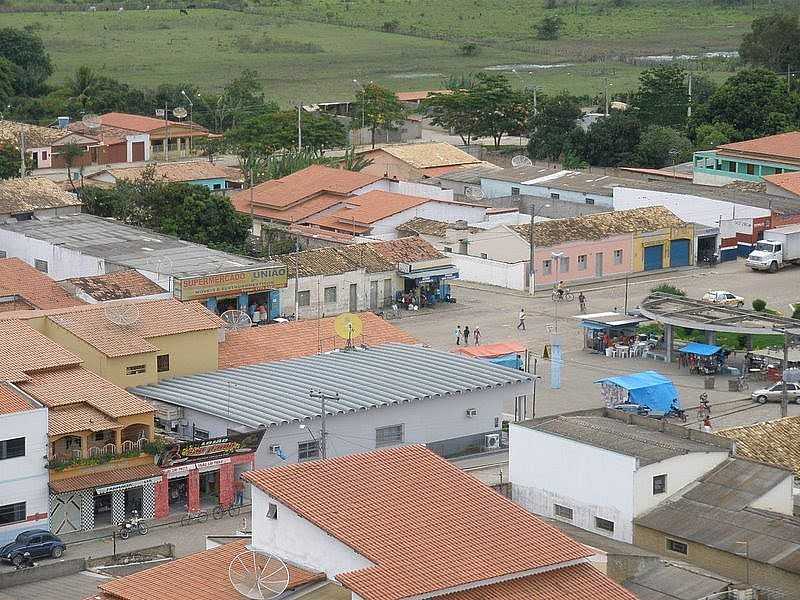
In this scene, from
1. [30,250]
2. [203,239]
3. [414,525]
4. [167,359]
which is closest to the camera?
[414,525]

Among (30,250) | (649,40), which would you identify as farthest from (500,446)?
(649,40)

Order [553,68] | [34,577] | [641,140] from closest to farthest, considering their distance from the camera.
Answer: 1. [34,577]
2. [641,140]
3. [553,68]

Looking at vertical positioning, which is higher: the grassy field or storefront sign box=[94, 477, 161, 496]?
the grassy field

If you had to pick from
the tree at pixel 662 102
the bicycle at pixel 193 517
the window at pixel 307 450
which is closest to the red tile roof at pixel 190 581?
the bicycle at pixel 193 517

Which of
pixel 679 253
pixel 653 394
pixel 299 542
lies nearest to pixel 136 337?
pixel 653 394

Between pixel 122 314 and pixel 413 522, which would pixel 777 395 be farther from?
pixel 413 522

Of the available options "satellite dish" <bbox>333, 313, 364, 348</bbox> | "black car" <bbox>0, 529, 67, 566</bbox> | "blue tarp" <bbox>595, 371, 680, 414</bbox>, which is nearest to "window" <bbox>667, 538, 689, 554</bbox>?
"black car" <bbox>0, 529, 67, 566</bbox>

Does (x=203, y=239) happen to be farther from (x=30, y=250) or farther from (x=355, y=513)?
(x=355, y=513)

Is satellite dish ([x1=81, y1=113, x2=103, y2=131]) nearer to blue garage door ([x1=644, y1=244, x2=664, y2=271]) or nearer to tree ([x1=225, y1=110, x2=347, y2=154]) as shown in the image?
tree ([x1=225, y1=110, x2=347, y2=154])
